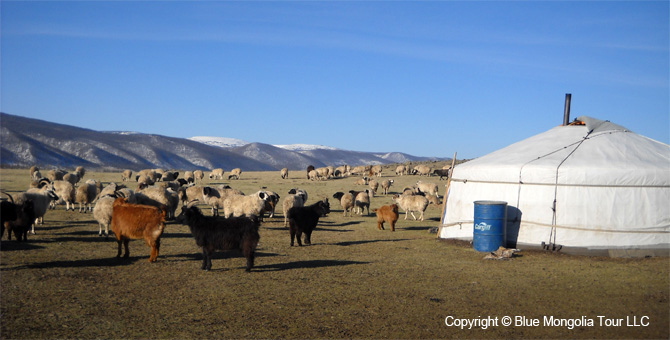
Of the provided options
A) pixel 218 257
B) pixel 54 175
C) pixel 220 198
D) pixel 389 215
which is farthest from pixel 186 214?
pixel 54 175

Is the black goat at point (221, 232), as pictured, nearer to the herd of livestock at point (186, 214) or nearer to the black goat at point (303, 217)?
the herd of livestock at point (186, 214)

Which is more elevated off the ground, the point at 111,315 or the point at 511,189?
the point at 511,189

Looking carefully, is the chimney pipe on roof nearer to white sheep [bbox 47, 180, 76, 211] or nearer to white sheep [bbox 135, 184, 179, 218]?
white sheep [bbox 135, 184, 179, 218]

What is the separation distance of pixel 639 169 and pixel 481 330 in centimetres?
1010

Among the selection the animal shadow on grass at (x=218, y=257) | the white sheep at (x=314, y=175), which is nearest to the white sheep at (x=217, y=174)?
the white sheep at (x=314, y=175)

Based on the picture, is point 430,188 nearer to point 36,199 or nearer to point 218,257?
point 218,257

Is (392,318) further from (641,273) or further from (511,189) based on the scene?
(511,189)

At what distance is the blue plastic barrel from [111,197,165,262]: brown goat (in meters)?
9.49

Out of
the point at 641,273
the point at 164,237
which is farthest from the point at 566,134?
the point at 164,237

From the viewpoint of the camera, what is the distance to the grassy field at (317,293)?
841cm

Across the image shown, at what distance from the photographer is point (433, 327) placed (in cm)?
862

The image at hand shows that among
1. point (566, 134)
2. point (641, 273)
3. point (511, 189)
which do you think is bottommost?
point (641, 273)

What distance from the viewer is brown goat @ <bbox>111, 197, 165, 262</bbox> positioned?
12.7 m

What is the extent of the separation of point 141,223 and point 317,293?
17.0 ft
